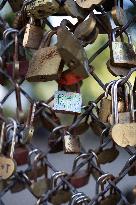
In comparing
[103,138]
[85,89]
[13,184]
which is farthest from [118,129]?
[85,89]

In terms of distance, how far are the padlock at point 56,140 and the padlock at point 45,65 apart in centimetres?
15

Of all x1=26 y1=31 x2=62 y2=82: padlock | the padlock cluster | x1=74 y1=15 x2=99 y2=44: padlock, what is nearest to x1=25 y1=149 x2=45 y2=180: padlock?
the padlock cluster

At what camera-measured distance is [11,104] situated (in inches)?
55.9

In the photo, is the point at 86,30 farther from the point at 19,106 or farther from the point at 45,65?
the point at 19,106

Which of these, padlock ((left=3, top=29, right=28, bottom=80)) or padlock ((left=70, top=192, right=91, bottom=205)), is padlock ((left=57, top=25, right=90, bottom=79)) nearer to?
padlock ((left=3, top=29, right=28, bottom=80))

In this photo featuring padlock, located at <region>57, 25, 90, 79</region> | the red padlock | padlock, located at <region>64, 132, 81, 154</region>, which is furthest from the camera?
the red padlock

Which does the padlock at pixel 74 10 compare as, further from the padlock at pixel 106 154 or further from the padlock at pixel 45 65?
the padlock at pixel 106 154

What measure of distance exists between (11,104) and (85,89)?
0.24 meters

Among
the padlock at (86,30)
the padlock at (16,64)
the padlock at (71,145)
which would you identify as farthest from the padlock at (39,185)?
the padlock at (86,30)

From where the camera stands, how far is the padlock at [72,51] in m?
0.96

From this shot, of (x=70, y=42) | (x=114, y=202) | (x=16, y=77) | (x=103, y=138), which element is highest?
(x=70, y=42)

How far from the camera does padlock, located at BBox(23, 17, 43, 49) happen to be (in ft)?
3.56

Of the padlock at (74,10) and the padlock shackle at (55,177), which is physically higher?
the padlock at (74,10)

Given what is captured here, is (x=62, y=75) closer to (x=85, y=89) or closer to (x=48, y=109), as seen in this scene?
(x=48, y=109)
